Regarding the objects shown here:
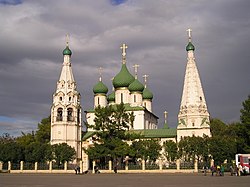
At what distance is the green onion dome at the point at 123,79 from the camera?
69625mm

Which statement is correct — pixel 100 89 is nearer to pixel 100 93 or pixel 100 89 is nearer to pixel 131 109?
pixel 100 93

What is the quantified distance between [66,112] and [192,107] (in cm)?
2031

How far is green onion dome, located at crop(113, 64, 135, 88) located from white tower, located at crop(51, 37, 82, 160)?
926cm

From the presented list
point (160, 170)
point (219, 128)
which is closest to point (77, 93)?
point (160, 170)

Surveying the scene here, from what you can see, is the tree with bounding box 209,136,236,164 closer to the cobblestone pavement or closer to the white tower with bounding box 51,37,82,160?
the cobblestone pavement

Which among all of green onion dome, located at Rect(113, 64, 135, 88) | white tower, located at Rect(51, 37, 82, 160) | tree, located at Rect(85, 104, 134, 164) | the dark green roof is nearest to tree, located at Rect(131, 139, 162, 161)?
tree, located at Rect(85, 104, 134, 164)

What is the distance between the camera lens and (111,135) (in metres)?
45.5

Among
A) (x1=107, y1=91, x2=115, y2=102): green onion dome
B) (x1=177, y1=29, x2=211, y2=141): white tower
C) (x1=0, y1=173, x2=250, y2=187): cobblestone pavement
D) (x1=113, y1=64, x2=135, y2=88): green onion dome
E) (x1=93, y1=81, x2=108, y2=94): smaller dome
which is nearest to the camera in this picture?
(x1=0, y1=173, x2=250, y2=187): cobblestone pavement

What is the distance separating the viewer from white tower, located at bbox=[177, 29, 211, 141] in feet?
194

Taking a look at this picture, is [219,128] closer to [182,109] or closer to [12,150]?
[182,109]

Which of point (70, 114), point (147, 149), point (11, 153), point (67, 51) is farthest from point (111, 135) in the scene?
point (67, 51)

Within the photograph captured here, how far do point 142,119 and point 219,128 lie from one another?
1698 cm

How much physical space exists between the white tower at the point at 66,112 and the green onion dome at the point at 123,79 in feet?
30.4

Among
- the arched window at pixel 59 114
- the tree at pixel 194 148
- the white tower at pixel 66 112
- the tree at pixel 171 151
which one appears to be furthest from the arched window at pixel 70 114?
the tree at pixel 194 148
